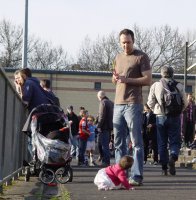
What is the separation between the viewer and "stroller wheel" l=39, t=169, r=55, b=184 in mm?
10342

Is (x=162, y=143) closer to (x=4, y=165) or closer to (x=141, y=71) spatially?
(x=141, y=71)

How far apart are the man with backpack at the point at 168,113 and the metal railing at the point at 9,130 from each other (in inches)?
93.1

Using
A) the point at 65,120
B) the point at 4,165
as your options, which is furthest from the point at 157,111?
the point at 4,165

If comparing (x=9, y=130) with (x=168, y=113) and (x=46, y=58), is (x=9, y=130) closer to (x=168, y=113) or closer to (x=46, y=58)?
(x=168, y=113)

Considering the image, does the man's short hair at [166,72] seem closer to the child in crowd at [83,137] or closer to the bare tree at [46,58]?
the child in crowd at [83,137]

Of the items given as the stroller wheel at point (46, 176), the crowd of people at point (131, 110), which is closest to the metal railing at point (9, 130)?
the stroller wheel at point (46, 176)

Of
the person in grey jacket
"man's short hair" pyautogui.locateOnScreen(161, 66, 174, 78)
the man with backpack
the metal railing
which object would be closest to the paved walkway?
the metal railing

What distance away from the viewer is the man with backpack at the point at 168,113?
1248cm

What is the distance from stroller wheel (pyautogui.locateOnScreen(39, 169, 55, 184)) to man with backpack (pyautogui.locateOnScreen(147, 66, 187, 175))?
2616 millimetres

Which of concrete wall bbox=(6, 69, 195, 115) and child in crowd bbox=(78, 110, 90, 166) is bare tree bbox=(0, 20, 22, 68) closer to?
concrete wall bbox=(6, 69, 195, 115)

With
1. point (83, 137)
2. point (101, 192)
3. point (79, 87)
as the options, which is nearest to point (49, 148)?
point (101, 192)

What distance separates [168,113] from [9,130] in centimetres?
371

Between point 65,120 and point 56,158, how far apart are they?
744 mm

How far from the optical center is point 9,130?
9.63 metres
